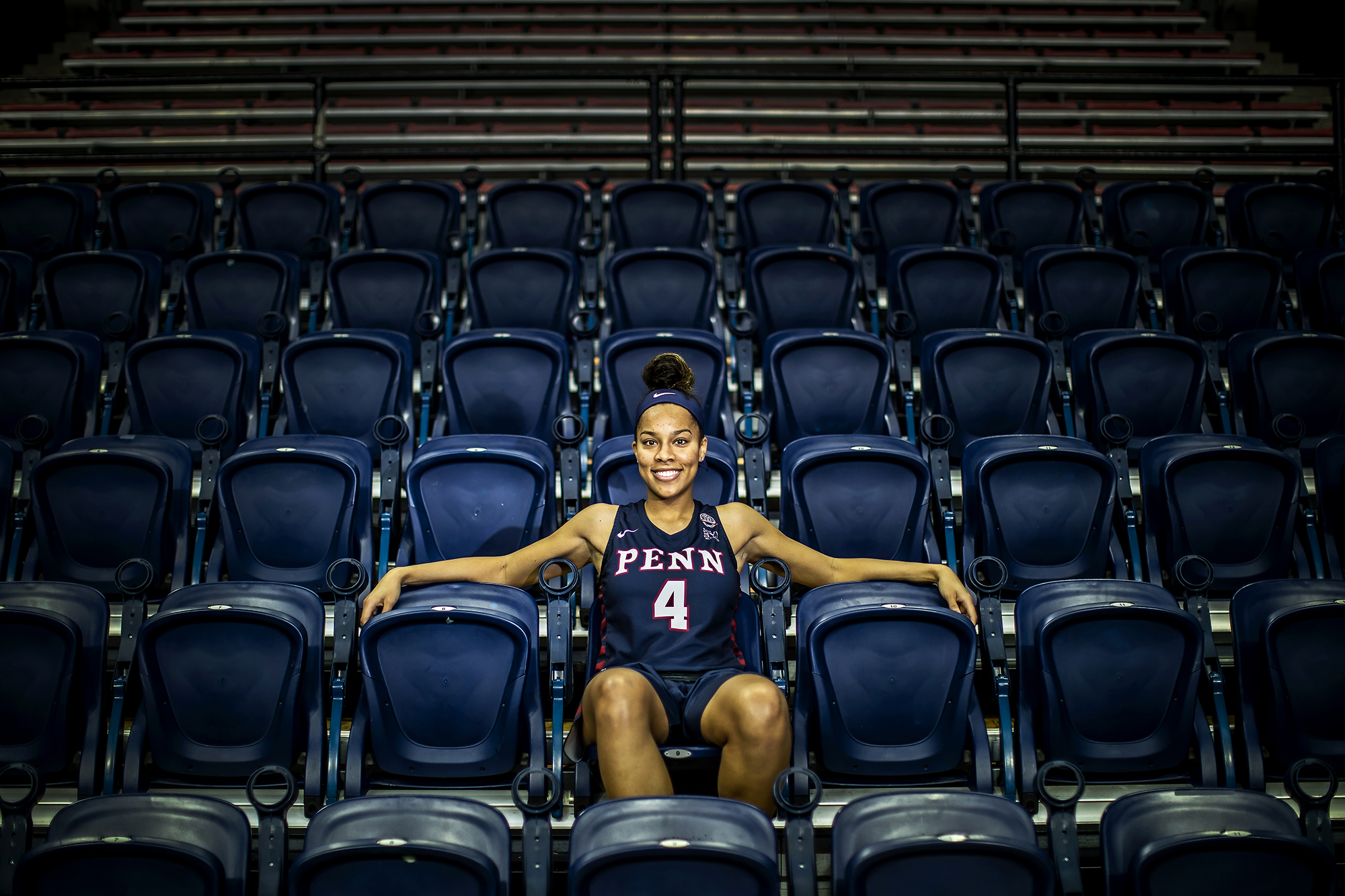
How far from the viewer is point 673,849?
1.43m

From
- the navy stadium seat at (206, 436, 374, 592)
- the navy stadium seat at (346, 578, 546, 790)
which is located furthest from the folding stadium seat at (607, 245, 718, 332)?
the navy stadium seat at (346, 578, 546, 790)

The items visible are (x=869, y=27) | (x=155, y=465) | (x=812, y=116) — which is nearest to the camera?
(x=155, y=465)

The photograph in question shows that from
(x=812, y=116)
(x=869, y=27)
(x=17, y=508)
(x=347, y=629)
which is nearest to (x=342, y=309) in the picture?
(x=17, y=508)

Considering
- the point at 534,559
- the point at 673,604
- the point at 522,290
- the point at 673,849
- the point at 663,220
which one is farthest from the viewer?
the point at 663,220

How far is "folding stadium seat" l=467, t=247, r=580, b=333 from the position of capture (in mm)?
3232

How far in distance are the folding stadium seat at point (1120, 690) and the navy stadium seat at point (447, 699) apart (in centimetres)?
93

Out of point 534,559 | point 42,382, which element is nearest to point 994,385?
point 534,559

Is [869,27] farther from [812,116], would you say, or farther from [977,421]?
[977,421]

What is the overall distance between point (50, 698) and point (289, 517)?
582mm

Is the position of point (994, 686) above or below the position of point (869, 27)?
below

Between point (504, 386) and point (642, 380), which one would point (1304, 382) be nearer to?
point (642, 380)

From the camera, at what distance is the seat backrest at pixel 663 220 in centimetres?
375

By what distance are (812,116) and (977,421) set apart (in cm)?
391

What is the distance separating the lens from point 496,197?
3.79 m
